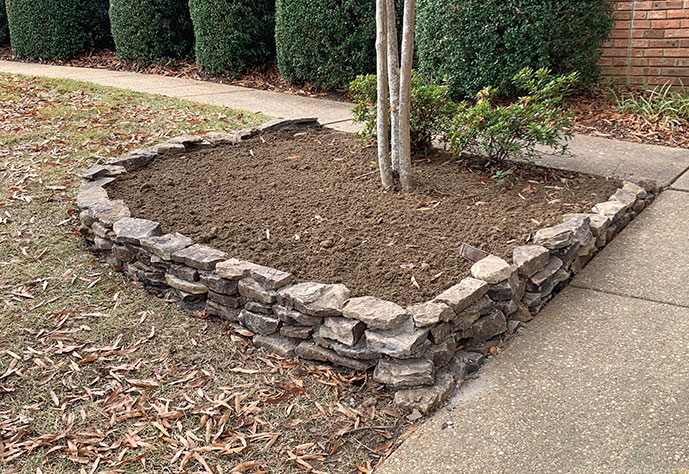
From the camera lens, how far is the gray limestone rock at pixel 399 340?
8.93 feet

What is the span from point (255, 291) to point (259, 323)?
16 cm

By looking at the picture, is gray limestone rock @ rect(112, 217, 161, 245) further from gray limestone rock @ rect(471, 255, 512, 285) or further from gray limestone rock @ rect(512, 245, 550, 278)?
gray limestone rock @ rect(512, 245, 550, 278)

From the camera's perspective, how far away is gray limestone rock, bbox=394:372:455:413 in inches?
104

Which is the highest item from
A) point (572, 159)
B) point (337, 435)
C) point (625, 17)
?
point (625, 17)

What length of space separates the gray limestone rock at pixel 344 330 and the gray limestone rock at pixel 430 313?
0.23 metres

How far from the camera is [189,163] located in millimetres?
4984

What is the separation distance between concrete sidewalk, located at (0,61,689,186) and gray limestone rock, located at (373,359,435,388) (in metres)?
2.58

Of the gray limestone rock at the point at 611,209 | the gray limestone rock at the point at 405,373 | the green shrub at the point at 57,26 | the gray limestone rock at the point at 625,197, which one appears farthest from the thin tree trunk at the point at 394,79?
the green shrub at the point at 57,26

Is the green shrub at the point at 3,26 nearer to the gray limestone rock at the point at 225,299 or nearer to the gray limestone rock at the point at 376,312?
the gray limestone rock at the point at 225,299

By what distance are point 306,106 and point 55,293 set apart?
13.7 ft

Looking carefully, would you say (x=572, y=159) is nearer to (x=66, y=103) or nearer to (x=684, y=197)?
(x=684, y=197)

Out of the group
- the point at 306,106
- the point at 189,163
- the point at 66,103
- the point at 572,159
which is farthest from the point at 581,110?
the point at 66,103

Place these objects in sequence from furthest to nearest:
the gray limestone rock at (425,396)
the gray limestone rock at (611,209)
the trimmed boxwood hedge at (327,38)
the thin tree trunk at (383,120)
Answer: the trimmed boxwood hedge at (327,38), the thin tree trunk at (383,120), the gray limestone rock at (611,209), the gray limestone rock at (425,396)

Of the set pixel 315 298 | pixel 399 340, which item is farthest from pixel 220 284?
pixel 399 340
